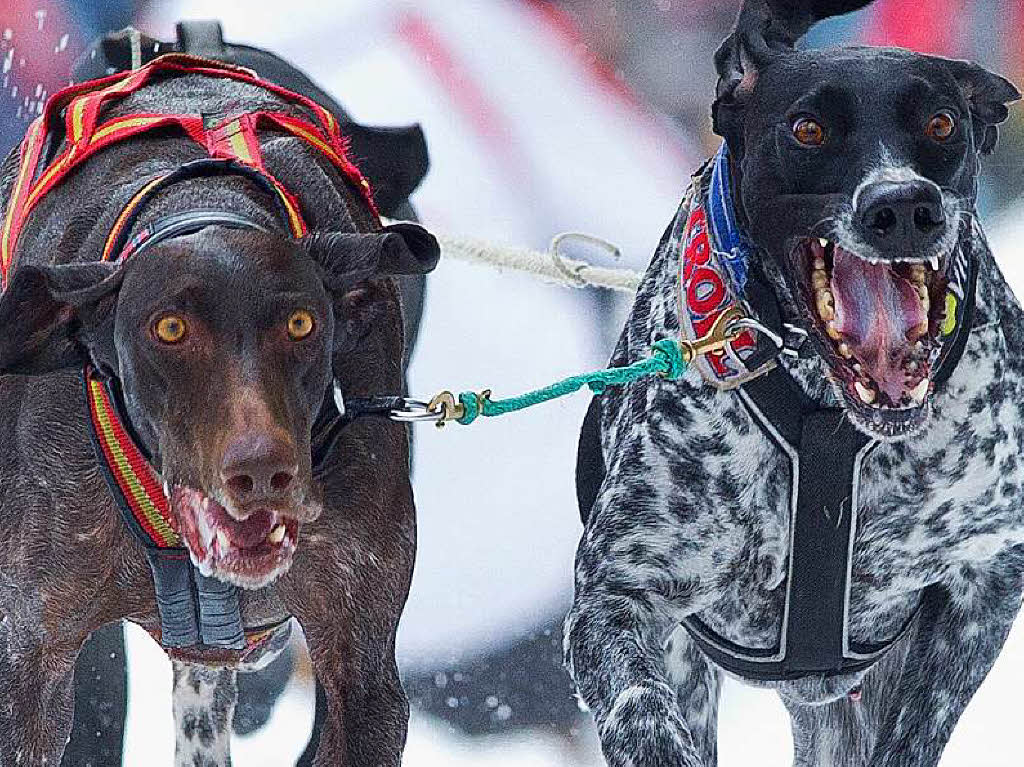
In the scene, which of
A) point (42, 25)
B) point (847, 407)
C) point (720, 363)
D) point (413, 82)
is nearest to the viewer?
point (847, 407)

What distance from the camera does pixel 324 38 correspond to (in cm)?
495

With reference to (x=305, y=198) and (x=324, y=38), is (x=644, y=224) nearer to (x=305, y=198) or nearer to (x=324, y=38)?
(x=324, y=38)

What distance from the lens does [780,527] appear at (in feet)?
9.49

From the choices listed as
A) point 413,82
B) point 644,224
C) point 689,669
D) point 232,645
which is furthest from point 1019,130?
point 232,645

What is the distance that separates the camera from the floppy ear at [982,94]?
110 inches

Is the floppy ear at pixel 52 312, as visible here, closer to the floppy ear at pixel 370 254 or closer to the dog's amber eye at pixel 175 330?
the dog's amber eye at pixel 175 330

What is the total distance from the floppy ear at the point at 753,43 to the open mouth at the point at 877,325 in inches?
9.0

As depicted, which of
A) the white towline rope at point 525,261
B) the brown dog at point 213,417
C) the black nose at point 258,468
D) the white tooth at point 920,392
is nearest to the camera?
the black nose at point 258,468

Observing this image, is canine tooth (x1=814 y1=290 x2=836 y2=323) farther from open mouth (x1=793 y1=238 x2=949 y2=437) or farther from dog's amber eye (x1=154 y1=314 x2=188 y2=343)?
dog's amber eye (x1=154 y1=314 x2=188 y2=343)

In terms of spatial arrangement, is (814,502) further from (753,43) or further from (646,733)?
(753,43)

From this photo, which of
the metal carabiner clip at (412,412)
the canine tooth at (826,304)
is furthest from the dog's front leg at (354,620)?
the canine tooth at (826,304)

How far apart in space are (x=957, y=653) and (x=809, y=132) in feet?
2.50

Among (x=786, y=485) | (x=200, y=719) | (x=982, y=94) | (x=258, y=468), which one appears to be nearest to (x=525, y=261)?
(x=200, y=719)

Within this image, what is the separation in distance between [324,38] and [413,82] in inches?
8.9
